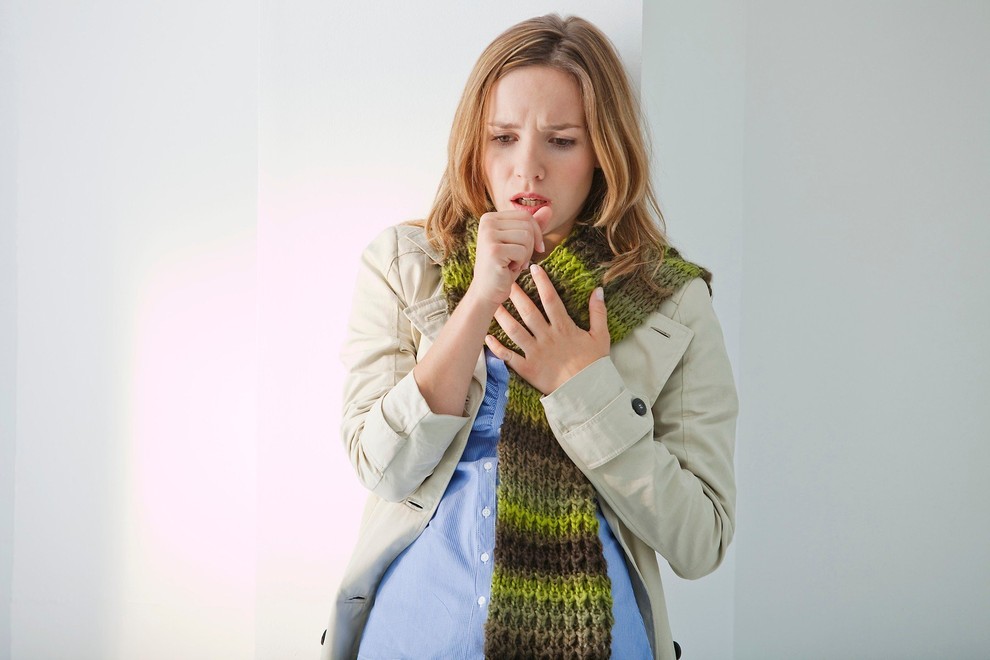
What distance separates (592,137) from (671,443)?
0.43 m

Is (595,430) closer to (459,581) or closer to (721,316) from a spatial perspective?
(459,581)

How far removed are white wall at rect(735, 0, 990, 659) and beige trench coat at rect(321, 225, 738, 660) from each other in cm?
84

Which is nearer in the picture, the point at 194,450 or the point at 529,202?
the point at 529,202

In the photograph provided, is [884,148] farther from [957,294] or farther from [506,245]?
[506,245]

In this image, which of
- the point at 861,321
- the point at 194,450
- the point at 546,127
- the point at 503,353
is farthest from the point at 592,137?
the point at 194,450

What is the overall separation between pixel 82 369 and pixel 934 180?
1934mm

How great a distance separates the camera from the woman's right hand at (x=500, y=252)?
1.20 metres

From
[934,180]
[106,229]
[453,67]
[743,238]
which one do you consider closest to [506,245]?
[453,67]

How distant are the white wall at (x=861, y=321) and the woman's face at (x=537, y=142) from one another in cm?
91

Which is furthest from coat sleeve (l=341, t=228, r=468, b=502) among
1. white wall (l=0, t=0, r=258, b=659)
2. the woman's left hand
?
white wall (l=0, t=0, r=258, b=659)

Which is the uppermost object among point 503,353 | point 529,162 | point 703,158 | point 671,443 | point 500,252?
point 703,158

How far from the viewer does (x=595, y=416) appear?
120 centimetres

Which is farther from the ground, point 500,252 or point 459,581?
point 500,252

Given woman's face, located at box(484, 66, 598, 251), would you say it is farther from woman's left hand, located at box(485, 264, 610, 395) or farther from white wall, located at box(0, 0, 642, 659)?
white wall, located at box(0, 0, 642, 659)
